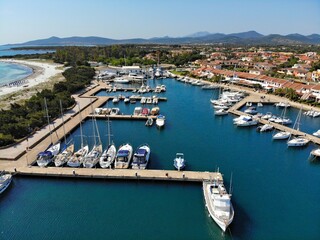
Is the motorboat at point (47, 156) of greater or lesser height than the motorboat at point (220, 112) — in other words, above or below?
above

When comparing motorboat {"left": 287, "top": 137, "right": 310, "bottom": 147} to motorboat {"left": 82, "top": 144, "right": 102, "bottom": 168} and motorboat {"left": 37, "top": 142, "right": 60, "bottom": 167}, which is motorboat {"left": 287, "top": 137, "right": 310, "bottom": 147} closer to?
motorboat {"left": 82, "top": 144, "right": 102, "bottom": 168}

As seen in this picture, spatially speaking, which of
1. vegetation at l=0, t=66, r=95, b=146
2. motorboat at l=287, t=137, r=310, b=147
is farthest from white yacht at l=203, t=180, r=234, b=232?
vegetation at l=0, t=66, r=95, b=146

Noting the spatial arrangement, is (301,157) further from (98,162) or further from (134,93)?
(134,93)

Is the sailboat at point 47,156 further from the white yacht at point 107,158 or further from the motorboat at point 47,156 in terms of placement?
the white yacht at point 107,158

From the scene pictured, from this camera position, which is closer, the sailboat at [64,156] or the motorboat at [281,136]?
the sailboat at [64,156]

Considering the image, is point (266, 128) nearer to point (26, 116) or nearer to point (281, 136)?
point (281, 136)

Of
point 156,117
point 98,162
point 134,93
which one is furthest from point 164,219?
point 134,93

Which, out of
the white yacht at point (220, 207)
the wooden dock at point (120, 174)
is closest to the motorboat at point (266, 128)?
the wooden dock at point (120, 174)
